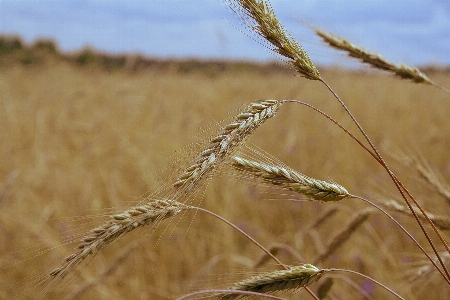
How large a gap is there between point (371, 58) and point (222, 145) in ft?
1.45

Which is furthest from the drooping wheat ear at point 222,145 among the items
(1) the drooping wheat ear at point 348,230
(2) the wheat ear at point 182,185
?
(1) the drooping wheat ear at point 348,230

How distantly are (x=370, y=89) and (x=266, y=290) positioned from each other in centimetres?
490

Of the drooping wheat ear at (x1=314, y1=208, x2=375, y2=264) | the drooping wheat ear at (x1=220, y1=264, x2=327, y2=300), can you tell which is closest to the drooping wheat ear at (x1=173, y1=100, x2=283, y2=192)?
the drooping wheat ear at (x1=220, y1=264, x2=327, y2=300)

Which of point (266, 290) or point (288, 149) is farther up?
point (266, 290)

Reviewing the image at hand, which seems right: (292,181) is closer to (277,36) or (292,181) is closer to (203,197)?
(277,36)

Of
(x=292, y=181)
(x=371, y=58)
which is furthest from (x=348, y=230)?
(x=292, y=181)

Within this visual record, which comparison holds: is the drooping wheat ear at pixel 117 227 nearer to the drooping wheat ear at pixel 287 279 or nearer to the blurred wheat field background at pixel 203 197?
the blurred wheat field background at pixel 203 197

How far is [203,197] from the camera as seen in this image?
1.79 metres

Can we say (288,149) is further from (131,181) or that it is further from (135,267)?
(135,267)

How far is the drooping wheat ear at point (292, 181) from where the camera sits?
589 mm

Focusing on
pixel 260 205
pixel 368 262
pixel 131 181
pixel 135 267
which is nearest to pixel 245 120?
pixel 368 262

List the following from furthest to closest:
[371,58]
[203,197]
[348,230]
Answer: [203,197], [348,230], [371,58]

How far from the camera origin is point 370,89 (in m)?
5.17

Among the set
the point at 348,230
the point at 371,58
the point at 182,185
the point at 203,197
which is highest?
the point at 371,58
